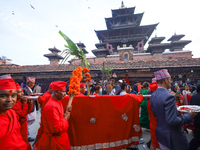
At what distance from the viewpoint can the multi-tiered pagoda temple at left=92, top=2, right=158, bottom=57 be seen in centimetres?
2077

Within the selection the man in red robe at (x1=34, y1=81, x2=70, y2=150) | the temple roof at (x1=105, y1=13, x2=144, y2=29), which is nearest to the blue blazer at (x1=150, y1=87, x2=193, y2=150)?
the man in red robe at (x1=34, y1=81, x2=70, y2=150)

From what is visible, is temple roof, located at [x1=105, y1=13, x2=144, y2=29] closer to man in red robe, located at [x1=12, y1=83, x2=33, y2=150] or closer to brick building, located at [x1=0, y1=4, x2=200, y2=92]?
brick building, located at [x1=0, y1=4, x2=200, y2=92]

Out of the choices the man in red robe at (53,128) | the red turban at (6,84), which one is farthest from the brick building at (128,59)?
the red turban at (6,84)

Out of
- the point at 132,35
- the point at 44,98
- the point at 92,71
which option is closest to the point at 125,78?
the point at 92,71

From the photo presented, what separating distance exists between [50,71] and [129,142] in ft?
35.7

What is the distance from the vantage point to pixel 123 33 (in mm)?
22719

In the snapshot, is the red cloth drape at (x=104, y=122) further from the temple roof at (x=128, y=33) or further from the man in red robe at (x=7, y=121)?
the temple roof at (x=128, y=33)

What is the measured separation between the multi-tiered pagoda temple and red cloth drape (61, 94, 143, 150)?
676 inches

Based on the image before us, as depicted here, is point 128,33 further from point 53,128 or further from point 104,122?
point 53,128

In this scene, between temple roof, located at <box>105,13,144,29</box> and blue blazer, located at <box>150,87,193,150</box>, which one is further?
temple roof, located at <box>105,13,144,29</box>

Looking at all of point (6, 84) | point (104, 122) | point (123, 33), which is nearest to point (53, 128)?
point (6, 84)

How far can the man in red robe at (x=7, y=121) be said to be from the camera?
122cm

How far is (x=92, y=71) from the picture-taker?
10570mm

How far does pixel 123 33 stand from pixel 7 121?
24.7 m
